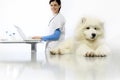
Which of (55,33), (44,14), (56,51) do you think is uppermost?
(44,14)

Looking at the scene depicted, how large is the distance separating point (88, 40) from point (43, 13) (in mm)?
652

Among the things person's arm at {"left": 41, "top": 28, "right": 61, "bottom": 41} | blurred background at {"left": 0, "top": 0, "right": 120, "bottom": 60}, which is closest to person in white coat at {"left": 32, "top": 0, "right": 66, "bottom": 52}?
person's arm at {"left": 41, "top": 28, "right": 61, "bottom": 41}

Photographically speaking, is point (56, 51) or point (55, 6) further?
point (55, 6)

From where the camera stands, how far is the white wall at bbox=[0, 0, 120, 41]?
2123mm

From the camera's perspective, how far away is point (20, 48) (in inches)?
86.2

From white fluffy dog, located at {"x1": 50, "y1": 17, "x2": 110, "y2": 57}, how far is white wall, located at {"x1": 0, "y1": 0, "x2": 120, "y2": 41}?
1.35ft

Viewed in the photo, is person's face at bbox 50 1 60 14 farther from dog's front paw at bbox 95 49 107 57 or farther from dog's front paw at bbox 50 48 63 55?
dog's front paw at bbox 95 49 107 57

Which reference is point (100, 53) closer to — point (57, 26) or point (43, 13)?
point (57, 26)

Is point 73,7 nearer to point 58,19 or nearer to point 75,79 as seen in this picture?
point 58,19

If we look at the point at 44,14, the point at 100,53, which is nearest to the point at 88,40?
the point at 100,53

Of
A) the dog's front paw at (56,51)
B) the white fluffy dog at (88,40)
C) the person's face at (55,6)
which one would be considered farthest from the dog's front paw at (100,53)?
the person's face at (55,6)

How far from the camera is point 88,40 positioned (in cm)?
163

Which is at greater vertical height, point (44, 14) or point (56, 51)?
point (44, 14)

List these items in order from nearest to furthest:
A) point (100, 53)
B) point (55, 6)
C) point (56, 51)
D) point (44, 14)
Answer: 1. point (100, 53)
2. point (56, 51)
3. point (55, 6)
4. point (44, 14)
